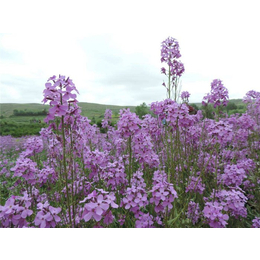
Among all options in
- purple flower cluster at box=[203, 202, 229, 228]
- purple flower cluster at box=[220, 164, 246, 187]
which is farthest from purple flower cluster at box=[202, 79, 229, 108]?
purple flower cluster at box=[203, 202, 229, 228]

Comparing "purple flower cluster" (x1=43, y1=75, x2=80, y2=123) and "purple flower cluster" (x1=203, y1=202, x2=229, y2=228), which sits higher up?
"purple flower cluster" (x1=43, y1=75, x2=80, y2=123)

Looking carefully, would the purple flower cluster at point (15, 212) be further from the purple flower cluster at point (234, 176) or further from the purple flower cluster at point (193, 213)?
the purple flower cluster at point (234, 176)

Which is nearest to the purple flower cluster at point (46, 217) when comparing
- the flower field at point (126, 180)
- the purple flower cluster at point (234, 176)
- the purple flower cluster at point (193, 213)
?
the flower field at point (126, 180)

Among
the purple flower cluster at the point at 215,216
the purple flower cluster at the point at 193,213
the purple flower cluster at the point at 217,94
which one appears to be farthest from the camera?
the purple flower cluster at the point at 217,94

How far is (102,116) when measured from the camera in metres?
3.32

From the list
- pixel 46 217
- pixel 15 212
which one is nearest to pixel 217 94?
pixel 46 217

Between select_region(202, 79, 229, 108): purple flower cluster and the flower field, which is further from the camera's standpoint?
select_region(202, 79, 229, 108): purple flower cluster

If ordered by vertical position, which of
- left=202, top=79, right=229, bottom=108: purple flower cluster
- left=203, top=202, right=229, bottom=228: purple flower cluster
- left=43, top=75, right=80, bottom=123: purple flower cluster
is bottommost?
left=203, top=202, right=229, bottom=228: purple flower cluster

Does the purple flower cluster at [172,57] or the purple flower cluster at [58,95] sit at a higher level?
the purple flower cluster at [172,57]

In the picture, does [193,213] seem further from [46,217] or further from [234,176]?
[46,217]

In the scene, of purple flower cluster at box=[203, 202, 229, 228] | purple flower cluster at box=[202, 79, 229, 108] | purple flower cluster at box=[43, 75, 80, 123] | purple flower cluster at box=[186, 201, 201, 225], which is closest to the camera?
purple flower cluster at box=[43, 75, 80, 123]

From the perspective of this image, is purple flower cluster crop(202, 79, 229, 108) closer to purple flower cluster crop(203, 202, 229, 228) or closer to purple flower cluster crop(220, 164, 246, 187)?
purple flower cluster crop(220, 164, 246, 187)
